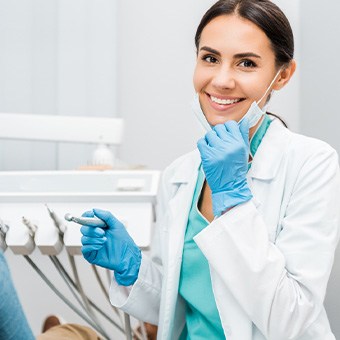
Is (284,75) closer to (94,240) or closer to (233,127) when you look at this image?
(233,127)

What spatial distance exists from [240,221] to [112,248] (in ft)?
0.94

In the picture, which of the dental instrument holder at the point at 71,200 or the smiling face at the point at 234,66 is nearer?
the smiling face at the point at 234,66

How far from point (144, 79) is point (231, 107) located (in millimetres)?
784

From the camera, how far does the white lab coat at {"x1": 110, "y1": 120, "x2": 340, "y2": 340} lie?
0.95m

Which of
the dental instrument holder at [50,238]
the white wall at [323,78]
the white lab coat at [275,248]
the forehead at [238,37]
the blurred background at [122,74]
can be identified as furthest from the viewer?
the blurred background at [122,74]

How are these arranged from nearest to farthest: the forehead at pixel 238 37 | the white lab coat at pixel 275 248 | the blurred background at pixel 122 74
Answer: the white lab coat at pixel 275 248 < the forehead at pixel 238 37 < the blurred background at pixel 122 74

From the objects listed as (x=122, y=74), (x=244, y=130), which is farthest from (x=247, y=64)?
(x=122, y=74)

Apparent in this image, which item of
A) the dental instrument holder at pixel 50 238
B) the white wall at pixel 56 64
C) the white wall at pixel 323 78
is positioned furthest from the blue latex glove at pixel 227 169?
the white wall at pixel 56 64

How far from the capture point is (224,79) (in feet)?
3.50

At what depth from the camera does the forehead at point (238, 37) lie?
1.06 metres

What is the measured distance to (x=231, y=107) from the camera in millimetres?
1098

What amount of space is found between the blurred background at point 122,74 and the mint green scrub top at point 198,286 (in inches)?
20.3

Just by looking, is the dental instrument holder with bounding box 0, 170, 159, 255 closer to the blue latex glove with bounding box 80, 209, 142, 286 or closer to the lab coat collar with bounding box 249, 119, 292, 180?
the blue latex glove with bounding box 80, 209, 142, 286

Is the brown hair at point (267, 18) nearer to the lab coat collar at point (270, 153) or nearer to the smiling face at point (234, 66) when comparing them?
the smiling face at point (234, 66)
